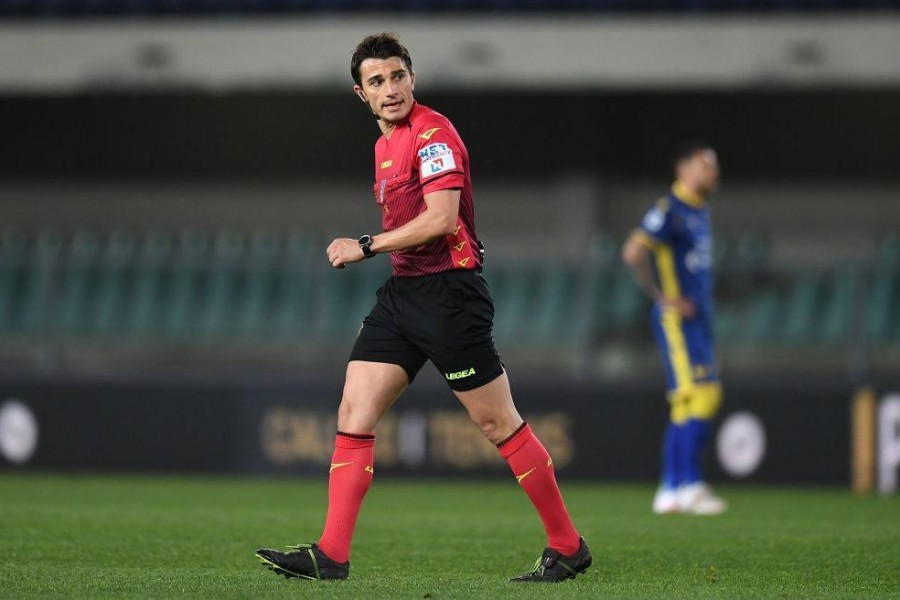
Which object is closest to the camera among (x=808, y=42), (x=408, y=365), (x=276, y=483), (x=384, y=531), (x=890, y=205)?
(x=408, y=365)

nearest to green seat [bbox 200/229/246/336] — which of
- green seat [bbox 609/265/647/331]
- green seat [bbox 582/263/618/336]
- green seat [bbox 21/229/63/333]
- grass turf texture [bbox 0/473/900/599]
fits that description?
green seat [bbox 21/229/63/333]

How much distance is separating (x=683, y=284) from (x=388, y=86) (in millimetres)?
4424

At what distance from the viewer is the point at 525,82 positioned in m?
15.4

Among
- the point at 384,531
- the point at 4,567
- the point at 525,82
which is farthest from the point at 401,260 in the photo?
the point at 525,82

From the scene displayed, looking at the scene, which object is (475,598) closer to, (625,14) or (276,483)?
(276,483)

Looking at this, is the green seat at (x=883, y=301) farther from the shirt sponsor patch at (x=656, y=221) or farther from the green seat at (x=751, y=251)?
the shirt sponsor patch at (x=656, y=221)

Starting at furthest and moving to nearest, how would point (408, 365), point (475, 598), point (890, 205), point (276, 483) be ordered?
point (890, 205) < point (276, 483) < point (408, 365) < point (475, 598)

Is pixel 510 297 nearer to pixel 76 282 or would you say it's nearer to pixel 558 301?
pixel 558 301

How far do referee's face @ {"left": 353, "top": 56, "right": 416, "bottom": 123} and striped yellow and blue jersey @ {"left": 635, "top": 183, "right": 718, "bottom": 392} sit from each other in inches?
165

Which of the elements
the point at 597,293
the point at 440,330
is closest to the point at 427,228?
the point at 440,330

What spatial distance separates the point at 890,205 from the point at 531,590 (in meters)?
11.6

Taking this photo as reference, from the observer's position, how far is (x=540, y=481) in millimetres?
6016

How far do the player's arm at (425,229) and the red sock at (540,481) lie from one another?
0.84 meters

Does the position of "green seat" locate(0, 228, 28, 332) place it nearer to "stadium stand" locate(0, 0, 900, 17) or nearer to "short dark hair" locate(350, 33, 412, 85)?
"stadium stand" locate(0, 0, 900, 17)
